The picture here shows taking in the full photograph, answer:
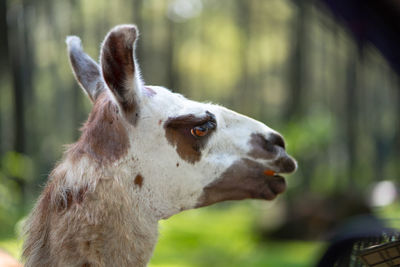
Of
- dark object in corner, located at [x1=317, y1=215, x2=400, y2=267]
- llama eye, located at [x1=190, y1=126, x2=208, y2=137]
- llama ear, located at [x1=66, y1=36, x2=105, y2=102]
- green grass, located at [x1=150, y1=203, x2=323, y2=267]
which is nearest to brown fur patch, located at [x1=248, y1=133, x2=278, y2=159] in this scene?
llama eye, located at [x1=190, y1=126, x2=208, y2=137]

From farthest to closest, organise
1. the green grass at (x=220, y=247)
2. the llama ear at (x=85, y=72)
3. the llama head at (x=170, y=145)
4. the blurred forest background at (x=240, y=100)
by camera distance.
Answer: the blurred forest background at (x=240, y=100) < the green grass at (x=220, y=247) < the llama ear at (x=85, y=72) < the llama head at (x=170, y=145)

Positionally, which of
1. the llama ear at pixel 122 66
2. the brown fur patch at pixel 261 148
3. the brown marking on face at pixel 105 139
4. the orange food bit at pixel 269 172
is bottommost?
the orange food bit at pixel 269 172

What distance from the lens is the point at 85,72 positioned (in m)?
2.33

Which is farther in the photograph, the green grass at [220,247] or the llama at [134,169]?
the green grass at [220,247]

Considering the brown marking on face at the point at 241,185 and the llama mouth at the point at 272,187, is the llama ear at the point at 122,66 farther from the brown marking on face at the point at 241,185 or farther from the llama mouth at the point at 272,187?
the llama mouth at the point at 272,187

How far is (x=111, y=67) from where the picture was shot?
1882 mm

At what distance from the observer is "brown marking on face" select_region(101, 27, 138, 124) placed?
5.99 feet

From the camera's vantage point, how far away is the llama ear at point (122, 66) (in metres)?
1.83

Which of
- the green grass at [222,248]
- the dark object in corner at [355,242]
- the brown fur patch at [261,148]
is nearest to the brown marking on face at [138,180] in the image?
the brown fur patch at [261,148]

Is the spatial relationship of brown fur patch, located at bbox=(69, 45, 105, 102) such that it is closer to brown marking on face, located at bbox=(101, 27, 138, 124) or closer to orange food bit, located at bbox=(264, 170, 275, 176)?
brown marking on face, located at bbox=(101, 27, 138, 124)

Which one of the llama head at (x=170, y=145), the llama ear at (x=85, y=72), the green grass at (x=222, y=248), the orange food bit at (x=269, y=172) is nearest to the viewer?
the llama head at (x=170, y=145)

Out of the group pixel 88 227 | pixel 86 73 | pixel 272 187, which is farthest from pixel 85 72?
pixel 272 187

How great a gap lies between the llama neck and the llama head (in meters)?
0.09

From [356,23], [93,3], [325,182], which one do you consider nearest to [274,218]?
[325,182]
